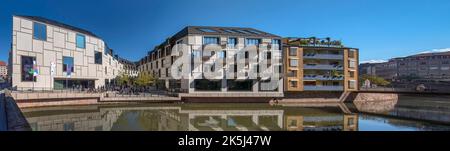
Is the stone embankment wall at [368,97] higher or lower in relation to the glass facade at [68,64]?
lower

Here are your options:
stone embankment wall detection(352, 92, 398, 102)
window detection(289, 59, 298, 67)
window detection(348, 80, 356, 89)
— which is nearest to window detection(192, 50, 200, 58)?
window detection(289, 59, 298, 67)

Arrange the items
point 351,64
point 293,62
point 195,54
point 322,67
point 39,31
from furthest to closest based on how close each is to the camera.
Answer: point 351,64
point 322,67
point 293,62
point 195,54
point 39,31

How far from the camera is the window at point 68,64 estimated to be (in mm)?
43062

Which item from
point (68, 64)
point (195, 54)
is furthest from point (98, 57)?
point (195, 54)

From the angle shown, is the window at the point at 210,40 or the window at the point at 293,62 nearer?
the window at the point at 210,40

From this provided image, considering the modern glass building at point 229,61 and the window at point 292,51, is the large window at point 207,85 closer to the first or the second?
the modern glass building at point 229,61

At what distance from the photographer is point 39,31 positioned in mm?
39156

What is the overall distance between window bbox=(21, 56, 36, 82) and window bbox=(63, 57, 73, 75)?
5.32m

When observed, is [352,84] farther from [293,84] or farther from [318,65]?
[293,84]

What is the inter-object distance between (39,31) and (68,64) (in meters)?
7.02

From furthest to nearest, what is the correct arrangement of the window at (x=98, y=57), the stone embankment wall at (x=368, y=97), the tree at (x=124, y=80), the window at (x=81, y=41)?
the tree at (x=124, y=80) → the window at (x=98, y=57) → the stone embankment wall at (x=368, y=97) → the window at (x=81, y=41)

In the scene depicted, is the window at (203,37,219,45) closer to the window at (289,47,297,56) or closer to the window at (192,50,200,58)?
the window at (192,50,200,58)

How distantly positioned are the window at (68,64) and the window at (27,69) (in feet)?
17.5

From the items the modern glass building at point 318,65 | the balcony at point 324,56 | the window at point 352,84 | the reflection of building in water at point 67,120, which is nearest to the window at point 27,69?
the reflection of building in water at point 67,120
